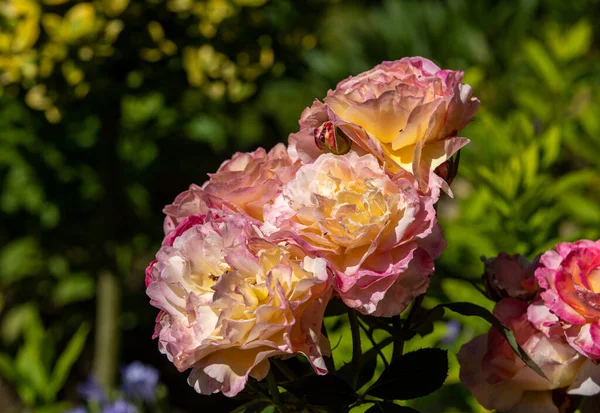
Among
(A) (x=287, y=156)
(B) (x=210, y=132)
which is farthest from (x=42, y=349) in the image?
(A) (x=287, y=156)

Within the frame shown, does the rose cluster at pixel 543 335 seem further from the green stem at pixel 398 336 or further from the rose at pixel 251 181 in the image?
the rose at pixel 251 181

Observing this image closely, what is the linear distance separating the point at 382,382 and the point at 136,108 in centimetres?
168

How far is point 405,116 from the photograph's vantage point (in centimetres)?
64

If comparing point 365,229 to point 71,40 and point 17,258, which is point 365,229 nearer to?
point 71,40

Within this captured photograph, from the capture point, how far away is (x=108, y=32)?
156 cm

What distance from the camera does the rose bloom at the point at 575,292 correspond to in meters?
0.67

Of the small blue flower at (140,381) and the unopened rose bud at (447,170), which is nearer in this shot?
the unopened rose bud at (447,170)

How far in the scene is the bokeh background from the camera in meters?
1.46

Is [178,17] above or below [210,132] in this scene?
above

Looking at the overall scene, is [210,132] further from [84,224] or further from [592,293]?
[592,293]

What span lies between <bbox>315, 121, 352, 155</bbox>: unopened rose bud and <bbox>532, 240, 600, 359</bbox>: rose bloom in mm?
221

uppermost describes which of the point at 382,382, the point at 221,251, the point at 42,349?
the point at 221,251

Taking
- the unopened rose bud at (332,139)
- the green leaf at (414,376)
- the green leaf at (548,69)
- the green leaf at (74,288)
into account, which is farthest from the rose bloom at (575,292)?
the green leaf at (74,288)

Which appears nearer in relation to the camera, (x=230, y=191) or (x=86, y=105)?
(x=230, y=191)
